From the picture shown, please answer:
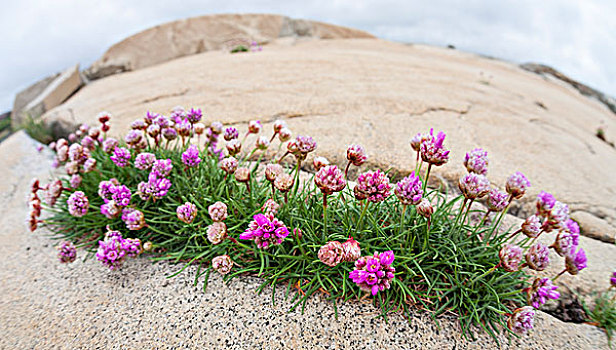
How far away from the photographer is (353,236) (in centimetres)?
168

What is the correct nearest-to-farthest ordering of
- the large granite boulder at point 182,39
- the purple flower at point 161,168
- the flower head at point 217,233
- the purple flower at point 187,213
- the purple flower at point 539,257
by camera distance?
the purple flower at point 539,257 < the flower head at point 217,233 < the purple flower at point 187,213 < the purple flower at point 161,168 < the large granite boulder at point 182,39

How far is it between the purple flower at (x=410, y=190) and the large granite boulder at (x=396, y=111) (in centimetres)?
115

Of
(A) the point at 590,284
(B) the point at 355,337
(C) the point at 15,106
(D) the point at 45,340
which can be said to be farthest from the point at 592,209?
(C) the point at 15,106

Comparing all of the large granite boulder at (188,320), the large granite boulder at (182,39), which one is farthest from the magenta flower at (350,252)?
the large granite boulder at (182,39)

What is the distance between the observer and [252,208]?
1913mm

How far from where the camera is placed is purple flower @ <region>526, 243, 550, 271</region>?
1.34m

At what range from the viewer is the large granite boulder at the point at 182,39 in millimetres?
7637

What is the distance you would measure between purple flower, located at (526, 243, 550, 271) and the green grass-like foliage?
16cm

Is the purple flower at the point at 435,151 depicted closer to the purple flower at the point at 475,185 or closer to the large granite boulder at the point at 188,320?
the purple flower at the point at 475,185

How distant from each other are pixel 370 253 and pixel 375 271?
26 cm

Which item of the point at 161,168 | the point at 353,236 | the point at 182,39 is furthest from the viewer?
the point at 182,39

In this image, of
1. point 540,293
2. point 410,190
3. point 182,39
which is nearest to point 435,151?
point 410,190

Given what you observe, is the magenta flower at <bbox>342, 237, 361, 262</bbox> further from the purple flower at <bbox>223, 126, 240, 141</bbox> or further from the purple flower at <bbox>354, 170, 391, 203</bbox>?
the purple flower at <bbox>223, 126, 240, 141</bbox>

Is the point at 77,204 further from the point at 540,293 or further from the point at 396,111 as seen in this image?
the point at 396,111
